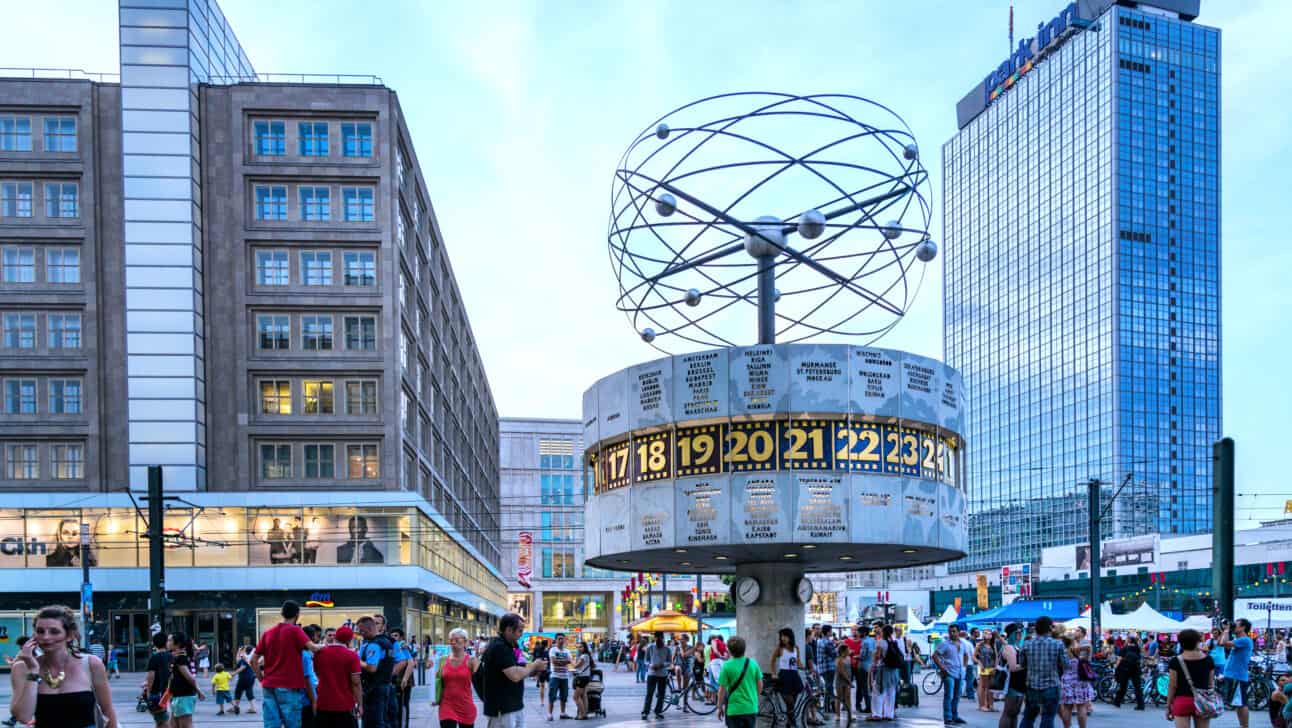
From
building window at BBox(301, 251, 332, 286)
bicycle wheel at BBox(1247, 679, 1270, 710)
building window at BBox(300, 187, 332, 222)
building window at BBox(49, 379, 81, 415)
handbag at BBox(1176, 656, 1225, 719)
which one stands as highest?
building window at BBox(300, 187, 332, 222)

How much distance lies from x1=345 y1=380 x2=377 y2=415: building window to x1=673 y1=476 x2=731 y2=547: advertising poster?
39.9 m

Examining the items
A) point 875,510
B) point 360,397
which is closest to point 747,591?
point 875,510

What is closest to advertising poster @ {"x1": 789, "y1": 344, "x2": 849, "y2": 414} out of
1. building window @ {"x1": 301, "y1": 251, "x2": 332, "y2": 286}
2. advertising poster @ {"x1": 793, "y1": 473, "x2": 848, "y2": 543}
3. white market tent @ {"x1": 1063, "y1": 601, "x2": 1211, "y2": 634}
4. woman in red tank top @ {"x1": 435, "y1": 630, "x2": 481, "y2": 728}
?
advertising poster @ {"x1": 793, "y1": 473, "x2": 848, "y2": 543}

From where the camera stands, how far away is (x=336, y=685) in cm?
1332

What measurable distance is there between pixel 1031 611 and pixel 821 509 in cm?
2275

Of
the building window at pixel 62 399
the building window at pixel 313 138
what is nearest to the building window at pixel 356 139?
the building window at pixel 313 138

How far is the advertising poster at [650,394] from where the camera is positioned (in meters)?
21.0

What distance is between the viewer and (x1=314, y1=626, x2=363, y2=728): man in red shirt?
13.3 meters

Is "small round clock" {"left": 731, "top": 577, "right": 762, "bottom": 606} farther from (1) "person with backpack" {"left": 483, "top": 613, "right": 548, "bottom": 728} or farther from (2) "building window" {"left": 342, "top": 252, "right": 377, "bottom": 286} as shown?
(2) "building window" {"left": 342, "top": 252, "right": 377, "bottom": 286}

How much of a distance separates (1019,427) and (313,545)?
483 feet

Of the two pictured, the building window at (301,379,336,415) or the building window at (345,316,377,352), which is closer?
the building window at (301,379,336,415)

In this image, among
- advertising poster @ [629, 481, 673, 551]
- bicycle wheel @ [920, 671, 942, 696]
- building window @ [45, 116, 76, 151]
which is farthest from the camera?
building window @ [45, 116, 76, 151]

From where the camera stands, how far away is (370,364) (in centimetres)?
5794

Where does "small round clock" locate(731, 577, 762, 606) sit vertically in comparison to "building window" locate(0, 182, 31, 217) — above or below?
below
